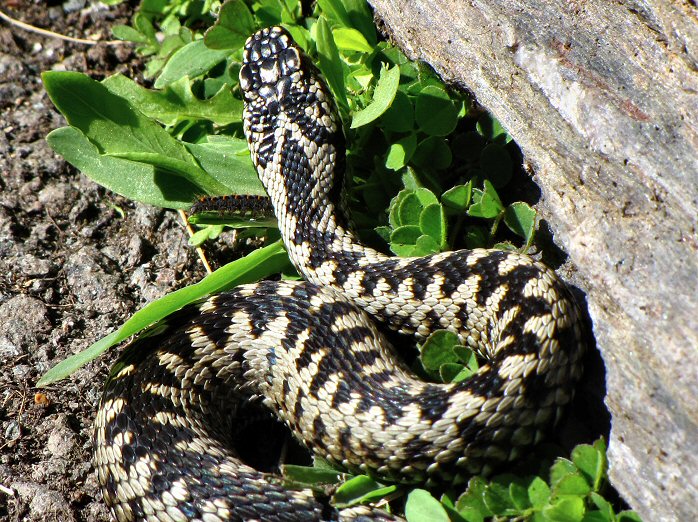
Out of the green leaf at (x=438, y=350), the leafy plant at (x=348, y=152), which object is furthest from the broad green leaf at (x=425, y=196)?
the green leaf at (x=438, y=350)

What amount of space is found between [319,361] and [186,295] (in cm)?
75

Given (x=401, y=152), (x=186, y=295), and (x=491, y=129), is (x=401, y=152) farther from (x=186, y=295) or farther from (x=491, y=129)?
(x=186, y=295)

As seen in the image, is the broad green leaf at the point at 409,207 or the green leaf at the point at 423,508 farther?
the broad green leaf at the point at 409,207

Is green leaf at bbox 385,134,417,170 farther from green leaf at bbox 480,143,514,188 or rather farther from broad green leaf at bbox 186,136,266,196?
broad green leaf at bbox 186,136,266,196

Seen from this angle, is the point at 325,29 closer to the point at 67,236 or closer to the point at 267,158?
the point at 267,158

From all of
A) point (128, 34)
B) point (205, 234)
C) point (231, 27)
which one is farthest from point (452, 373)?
point (128, 34)

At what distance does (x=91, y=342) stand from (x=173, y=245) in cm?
77

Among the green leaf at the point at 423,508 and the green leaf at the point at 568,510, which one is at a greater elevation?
the green leaf at the point at 568,510

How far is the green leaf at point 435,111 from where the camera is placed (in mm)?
3805

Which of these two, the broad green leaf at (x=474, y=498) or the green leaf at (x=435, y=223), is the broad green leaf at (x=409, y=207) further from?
the broad green leaf at (x=474, y=498)

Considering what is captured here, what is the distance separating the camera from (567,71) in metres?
3.08

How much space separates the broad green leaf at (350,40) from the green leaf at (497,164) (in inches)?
38.2

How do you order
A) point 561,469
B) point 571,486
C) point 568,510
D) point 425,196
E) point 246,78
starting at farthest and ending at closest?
point 246,78 → point 425,196 → point 561,469 → point 571,486 → point 568,510

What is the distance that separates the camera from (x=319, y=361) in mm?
3590
